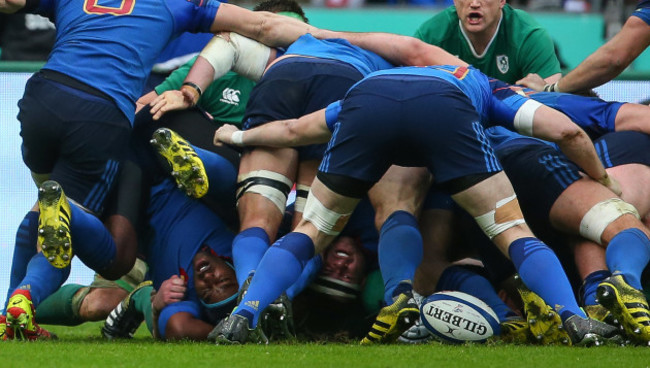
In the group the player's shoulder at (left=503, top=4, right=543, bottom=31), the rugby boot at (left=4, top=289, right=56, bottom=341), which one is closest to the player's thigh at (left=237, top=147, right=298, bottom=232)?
the rugby boot at (left=4, top=289, right=56, bottom=341)

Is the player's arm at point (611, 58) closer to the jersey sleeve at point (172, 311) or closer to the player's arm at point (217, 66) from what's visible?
the player's arm at point (217, 66)

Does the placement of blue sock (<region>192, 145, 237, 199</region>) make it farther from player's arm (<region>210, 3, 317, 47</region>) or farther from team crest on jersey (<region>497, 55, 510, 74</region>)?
team crest on jersey (<region>497, 55, 510, 74</region>)

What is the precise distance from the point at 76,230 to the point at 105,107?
711 millimetres

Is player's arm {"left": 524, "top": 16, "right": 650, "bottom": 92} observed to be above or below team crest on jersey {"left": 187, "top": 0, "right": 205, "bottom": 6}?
below

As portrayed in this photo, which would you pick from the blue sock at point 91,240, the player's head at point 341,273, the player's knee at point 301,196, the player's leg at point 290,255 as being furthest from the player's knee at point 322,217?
the blue sock at point 91,240

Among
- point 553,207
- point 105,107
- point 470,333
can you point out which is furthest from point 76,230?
point 553,207

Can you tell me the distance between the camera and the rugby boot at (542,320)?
5.22m

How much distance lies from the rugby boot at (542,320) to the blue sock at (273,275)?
107 cm

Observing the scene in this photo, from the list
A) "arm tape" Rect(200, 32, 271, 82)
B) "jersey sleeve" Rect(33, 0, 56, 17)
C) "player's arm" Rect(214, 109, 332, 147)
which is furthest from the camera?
"arm tape" Rect(200, 32, 271, 82)

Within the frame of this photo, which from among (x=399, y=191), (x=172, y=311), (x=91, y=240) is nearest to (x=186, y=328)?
(x=172, y=311)

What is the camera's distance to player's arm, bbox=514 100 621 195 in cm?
534

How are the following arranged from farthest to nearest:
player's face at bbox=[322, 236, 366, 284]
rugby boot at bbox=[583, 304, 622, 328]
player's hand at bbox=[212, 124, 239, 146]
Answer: player's hand at bbox=[212, 124, 239, 146]
player's face at bbox=[322, 236, 366, 284]
rugby boot at bbox=[583, 304, 622, 328]

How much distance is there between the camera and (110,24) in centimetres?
607

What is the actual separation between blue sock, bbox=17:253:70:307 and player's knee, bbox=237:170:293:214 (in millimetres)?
1027
